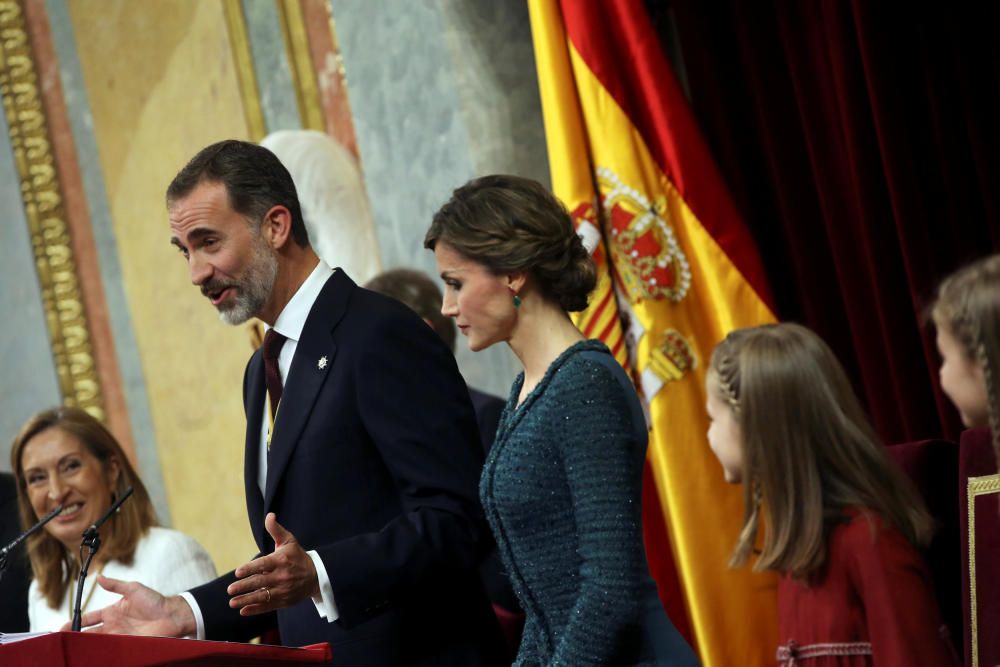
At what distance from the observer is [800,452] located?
2797 millimetres

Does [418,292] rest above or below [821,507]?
above

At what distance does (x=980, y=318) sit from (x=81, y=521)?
2682 mm

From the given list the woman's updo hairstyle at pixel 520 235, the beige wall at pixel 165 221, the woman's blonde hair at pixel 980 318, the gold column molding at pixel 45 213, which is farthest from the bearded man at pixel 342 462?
the gold column molding at pixel 45 213

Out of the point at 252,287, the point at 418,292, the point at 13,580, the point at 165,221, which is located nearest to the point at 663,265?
the point at 418,292

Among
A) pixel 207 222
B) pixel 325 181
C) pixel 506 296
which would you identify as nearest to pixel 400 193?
pixel 325 181

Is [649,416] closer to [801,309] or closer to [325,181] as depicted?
[801,309]

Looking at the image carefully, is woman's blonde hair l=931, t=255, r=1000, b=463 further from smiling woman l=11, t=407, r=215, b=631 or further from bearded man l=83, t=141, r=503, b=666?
smiling woman l=11, t=407, r=215, b=631

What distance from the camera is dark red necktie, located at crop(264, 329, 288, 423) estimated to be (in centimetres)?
270

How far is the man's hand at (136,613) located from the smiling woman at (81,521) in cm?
139

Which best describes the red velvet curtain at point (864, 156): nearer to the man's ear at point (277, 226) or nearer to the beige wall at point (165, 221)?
the man's ear at point (277, 226)

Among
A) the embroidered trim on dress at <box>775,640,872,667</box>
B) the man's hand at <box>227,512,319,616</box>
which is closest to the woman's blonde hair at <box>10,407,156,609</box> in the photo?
the man's hand at <box>227,512,319,616</box>

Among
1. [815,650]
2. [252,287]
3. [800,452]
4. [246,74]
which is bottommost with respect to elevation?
[815,650]

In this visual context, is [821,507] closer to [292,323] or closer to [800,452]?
[800,452]

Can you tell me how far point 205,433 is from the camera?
5.94 m
